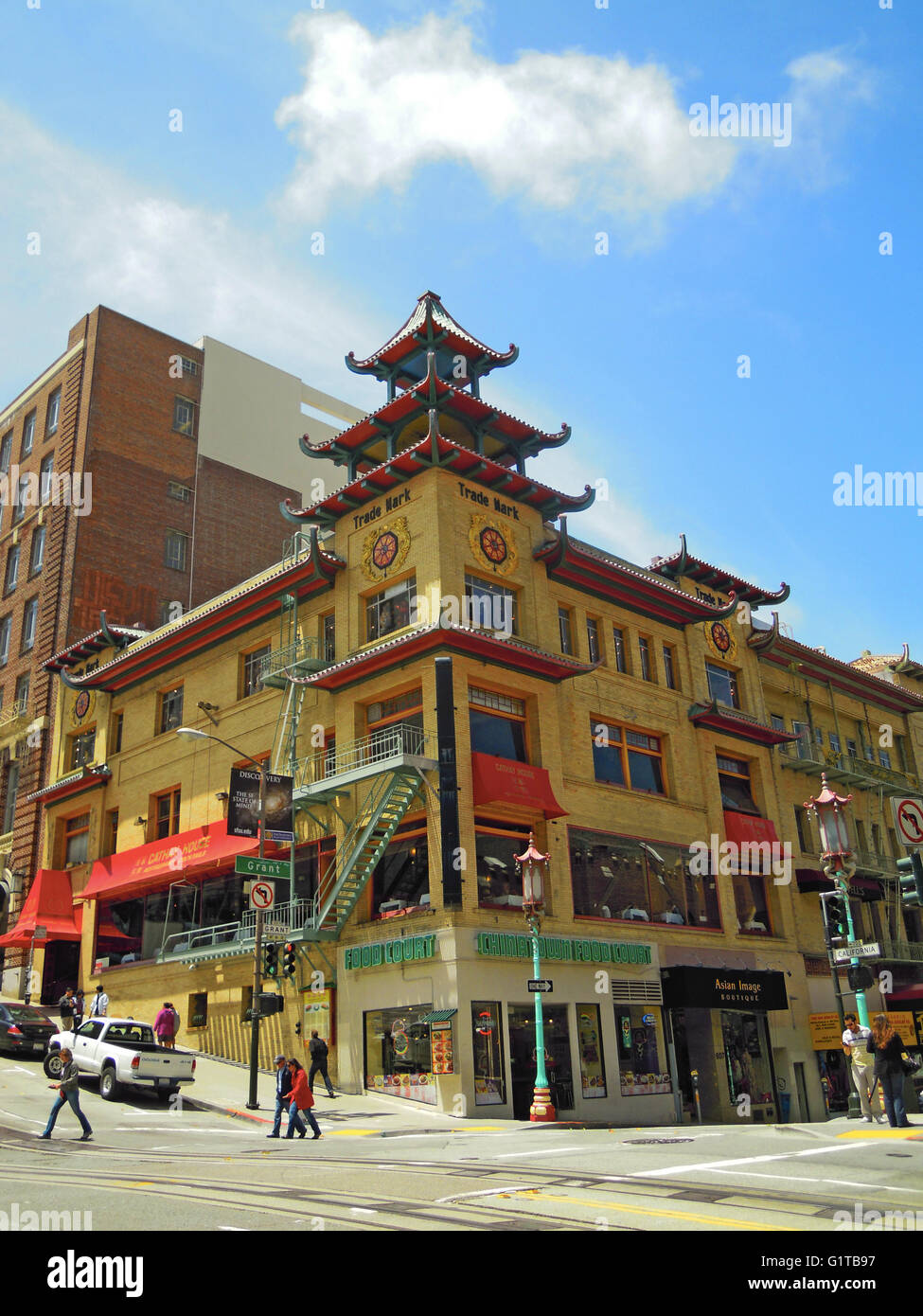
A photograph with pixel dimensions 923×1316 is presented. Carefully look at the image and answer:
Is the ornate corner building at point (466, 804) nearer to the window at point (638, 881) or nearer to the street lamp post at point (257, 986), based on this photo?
the window at point (638, 881)

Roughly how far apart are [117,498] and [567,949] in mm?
34866

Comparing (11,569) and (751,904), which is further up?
(11,569)

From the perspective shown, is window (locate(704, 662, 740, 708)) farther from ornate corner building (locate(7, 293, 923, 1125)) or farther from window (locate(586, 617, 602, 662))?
window (locate(586, 617, 602, 662))

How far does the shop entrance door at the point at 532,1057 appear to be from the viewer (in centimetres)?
2756

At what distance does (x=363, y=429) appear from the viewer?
3569 centimetres

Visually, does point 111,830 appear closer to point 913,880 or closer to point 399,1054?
point 399,1054

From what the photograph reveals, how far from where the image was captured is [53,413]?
190ft

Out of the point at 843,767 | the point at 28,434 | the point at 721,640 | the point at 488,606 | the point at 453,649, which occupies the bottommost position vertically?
the point at 453,649

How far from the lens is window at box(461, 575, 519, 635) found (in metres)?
32.0

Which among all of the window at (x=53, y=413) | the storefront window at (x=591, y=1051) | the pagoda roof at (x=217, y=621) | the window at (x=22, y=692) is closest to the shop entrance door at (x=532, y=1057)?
the storefront window at (x=591, y=1051)

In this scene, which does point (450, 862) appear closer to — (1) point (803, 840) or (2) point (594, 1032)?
(2) point (594, 1032)

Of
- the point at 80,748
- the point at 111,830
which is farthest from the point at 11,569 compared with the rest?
the point at 111,830

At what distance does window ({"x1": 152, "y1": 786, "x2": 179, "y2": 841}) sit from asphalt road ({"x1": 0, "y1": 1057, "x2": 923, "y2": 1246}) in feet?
60.1
